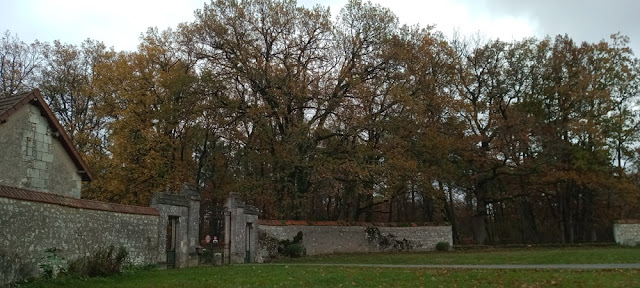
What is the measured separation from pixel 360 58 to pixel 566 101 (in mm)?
17338

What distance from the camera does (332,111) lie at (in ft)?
99.9

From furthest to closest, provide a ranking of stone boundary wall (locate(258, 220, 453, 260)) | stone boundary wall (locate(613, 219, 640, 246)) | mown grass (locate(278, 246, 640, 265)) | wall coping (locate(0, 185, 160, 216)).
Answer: stone boundary wall (locate(613, 219, 640, 246)) < stone boundary wall (locate(258, 220, 453, 260)) < mown grass (locate(278, 246, 640, 265)) < wall coping (locate(0, 185, 160, 216))

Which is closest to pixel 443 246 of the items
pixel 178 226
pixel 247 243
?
pixel 247 243

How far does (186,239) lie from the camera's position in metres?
20.1

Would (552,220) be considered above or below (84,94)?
below

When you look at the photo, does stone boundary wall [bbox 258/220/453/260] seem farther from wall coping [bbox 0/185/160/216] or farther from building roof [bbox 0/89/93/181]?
wall coping [bbox 0/185/160/216]

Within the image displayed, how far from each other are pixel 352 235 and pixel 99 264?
733 inches

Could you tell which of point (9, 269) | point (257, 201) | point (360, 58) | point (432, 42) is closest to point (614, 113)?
point (432, 42)

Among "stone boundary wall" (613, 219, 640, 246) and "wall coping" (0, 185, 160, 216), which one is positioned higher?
"wall coping" (0, 185, 160, 216)

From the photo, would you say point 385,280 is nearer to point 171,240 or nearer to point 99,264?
point 99,264

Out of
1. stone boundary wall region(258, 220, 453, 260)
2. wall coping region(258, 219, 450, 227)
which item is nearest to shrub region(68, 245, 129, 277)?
stone boundary wall region(258, 220, 453, 260)

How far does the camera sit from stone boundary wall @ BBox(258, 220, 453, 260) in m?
26.9

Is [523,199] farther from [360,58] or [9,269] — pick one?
[9,269]

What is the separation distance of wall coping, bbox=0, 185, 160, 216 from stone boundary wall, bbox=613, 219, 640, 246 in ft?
97.7
